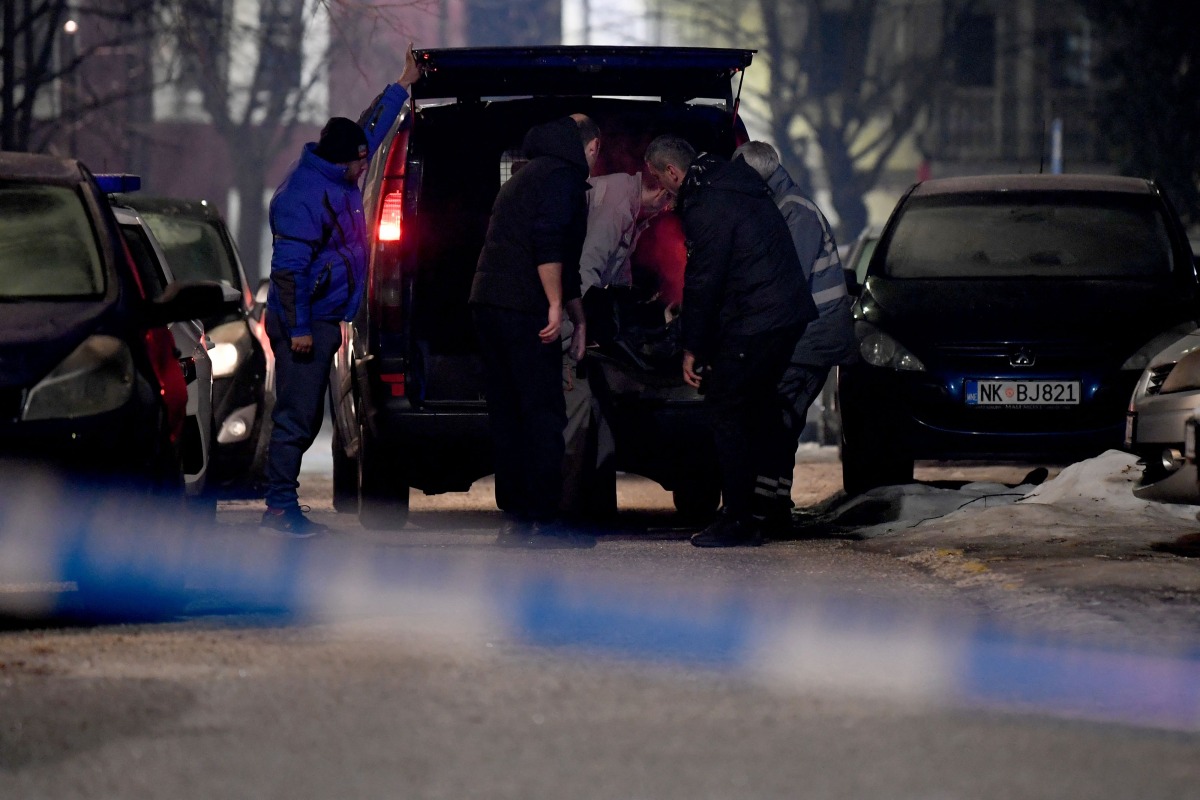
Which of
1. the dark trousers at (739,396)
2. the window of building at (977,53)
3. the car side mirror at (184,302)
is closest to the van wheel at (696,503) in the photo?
the dark trousers at (739,396)

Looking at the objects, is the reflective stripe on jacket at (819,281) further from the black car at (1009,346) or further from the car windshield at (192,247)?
the car windshield at (192,247)

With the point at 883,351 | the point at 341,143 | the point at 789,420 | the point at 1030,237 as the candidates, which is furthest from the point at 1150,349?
the point at 341,143

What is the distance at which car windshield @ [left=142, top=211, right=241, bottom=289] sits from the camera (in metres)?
14.4

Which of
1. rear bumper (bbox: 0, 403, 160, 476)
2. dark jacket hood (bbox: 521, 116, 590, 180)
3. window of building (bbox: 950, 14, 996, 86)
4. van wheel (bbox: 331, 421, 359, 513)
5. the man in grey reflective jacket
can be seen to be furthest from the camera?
window of building (bbox: 950, 14, 996, 86)

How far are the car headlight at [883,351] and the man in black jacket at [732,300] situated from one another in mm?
1501

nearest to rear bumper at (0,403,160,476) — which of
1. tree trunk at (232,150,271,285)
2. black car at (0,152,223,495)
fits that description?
black car at (0,152,223,495)

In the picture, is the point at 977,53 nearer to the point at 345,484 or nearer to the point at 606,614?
the point at 345,484

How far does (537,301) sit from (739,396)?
37.6 inches

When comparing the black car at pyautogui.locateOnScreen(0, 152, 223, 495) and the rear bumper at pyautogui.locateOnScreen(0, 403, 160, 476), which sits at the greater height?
the black car at pyautogui.locateOnScreen(0, 152, 223, 495)

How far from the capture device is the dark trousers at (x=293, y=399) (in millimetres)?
10570

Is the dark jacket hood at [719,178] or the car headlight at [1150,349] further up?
the dark jacket hood at [719,178]

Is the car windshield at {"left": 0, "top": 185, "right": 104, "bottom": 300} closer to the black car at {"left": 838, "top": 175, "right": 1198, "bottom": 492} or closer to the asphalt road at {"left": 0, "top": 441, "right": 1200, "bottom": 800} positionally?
the asphalt road at {"left": 0, "top": 441, "right": 1200, "bottom": 800}

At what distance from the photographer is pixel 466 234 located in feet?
36.0

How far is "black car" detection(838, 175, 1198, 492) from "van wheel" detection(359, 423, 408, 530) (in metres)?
2.31
